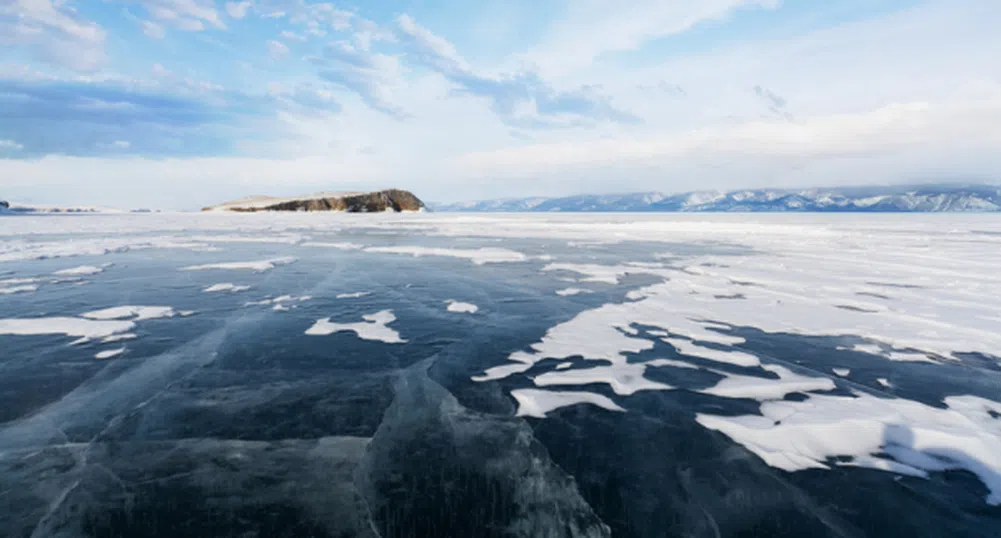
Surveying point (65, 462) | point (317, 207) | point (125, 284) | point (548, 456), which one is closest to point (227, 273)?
point (125, 284)

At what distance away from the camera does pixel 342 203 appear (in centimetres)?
11025

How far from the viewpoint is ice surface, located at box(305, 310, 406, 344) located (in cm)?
666

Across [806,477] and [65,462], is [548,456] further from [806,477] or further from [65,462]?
[65,462]

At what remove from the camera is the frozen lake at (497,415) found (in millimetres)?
2971

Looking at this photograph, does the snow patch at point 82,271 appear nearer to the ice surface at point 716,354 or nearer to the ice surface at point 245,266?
the ice surface at point 245,266

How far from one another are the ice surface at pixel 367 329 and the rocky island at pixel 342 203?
346 ft

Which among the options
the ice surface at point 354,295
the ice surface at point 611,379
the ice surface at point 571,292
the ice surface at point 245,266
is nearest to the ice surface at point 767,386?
the ice surface at point 611,379

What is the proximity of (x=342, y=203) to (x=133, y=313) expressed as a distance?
109 metres

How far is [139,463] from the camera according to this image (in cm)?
345

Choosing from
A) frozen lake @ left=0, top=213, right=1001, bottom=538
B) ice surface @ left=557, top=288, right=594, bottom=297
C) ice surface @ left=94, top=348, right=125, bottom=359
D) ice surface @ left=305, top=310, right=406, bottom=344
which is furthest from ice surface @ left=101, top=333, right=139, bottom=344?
ice surface @ left=557, top=288, right=594, bottom=297

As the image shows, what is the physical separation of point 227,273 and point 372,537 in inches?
458

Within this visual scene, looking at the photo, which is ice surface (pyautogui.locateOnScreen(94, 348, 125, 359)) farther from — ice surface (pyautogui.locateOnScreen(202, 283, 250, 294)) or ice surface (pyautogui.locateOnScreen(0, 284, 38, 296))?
ice surface (pyautogui.locateOnScreen(0, 284, 38, 296))

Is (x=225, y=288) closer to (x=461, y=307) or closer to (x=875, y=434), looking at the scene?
(x=461, y=307)

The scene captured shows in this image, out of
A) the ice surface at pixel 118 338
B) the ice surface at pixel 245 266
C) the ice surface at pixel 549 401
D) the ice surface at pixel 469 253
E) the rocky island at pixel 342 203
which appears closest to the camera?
the ice surface at pixel 549 401
